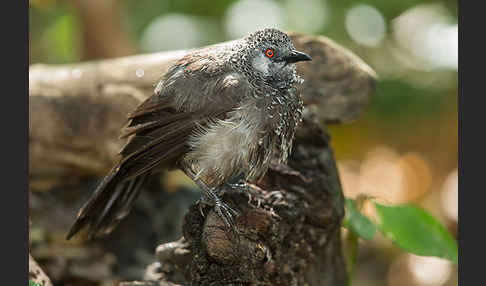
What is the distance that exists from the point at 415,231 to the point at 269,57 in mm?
1527

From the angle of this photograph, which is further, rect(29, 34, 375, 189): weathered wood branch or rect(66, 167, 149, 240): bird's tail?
rect(29, 34, 375, 189): weathered wood branch

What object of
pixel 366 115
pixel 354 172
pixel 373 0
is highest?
pixel 373 0

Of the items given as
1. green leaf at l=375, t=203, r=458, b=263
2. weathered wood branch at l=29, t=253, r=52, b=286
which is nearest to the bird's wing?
weathered wood branch at l=29, t=253, r=52, b=286

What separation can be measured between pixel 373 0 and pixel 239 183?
430cm

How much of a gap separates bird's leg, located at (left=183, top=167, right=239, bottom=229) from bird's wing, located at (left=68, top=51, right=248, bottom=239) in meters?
0.22

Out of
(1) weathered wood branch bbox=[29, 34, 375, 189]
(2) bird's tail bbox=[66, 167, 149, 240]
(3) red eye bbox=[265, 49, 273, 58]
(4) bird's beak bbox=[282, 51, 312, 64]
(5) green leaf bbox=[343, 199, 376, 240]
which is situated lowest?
(5) green leaf bbox=[343, 199, 376, 240]

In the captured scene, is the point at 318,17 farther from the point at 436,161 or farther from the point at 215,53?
the point at 215,53

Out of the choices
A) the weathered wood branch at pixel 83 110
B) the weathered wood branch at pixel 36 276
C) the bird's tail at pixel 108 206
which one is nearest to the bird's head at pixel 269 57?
the bird's tail at pixel 108 206

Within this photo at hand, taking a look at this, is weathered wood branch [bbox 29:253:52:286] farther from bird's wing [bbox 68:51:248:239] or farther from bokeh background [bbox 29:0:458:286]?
bokeh background [bbox 29:0:458:286]

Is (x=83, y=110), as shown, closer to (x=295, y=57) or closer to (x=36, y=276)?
(x=36, y=276)

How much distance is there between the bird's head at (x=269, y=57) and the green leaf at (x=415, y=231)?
3.80 feet

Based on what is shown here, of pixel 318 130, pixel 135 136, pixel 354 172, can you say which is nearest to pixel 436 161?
pixel 354 172

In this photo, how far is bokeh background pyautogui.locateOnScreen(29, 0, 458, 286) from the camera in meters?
6.56

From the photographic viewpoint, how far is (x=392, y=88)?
6863mm
